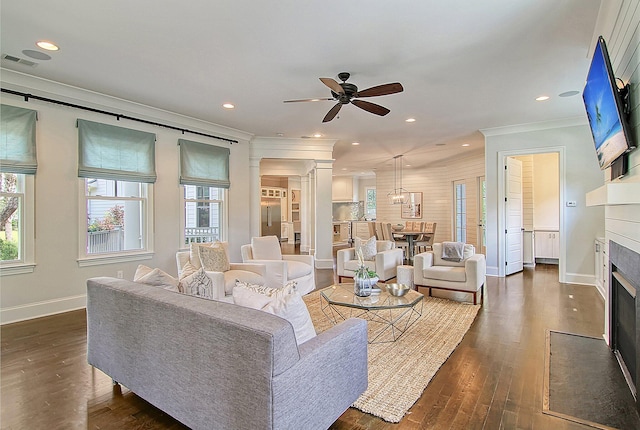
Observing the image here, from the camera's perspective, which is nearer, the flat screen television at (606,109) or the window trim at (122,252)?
the flat screen television at (606,109)

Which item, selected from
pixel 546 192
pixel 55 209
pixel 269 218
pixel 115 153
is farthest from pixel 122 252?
pixel 546 192

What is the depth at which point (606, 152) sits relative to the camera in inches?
99.9

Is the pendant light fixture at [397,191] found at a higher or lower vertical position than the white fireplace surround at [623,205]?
higher

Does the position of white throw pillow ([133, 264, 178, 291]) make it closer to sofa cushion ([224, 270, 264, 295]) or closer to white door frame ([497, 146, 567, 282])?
sofa cushion ([224, 270, 264, 295])

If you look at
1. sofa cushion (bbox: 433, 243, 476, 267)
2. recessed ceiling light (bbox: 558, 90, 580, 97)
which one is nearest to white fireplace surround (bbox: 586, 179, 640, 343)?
sofa cushion (bbox: 433, 243, 476, 267)

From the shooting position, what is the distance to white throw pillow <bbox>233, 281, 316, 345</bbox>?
5.84 feet

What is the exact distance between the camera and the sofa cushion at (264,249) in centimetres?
510

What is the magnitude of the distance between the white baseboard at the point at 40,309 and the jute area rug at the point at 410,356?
121 inches

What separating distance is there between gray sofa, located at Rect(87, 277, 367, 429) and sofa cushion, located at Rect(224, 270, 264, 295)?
1.67 metres

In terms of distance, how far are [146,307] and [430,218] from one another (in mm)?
10371

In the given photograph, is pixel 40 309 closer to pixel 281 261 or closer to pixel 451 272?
pixel 281 261

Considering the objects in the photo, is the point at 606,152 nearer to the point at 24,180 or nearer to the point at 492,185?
the point at 492,185

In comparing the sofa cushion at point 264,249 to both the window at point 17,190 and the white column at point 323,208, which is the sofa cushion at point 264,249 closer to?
the white column at point 323,208

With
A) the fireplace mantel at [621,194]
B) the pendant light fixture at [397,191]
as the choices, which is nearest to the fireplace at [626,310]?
the fireplace mantel at [621,194]
